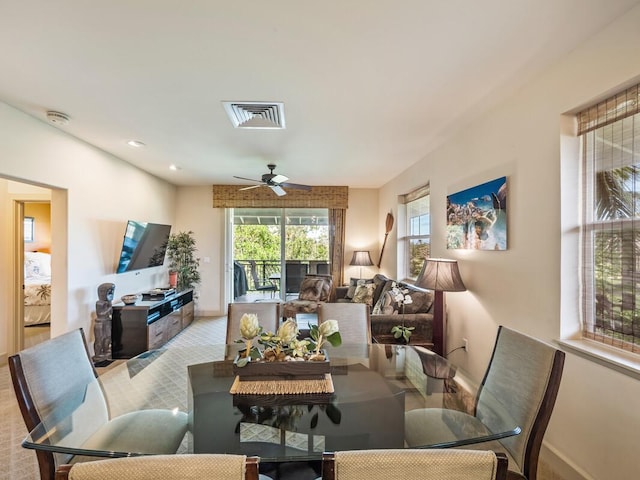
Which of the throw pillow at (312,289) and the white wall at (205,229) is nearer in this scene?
the throw pillow at (312,289)

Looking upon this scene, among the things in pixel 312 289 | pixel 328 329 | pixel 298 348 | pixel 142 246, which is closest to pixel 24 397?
pixel 298 348

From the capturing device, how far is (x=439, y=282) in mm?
2830

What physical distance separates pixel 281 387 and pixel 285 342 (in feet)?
0.73

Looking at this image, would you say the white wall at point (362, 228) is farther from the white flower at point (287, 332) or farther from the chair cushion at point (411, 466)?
the chair cushion at point (411, 466)

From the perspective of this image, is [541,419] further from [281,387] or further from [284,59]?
[284,59]

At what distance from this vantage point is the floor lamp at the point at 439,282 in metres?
2.80

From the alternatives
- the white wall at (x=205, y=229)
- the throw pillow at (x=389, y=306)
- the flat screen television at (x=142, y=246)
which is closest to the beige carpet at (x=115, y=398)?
the flat screen television at (x=142, y=246)

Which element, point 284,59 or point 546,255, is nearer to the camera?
point 284,59

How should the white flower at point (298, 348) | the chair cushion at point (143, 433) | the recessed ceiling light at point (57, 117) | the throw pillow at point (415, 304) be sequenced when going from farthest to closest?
the throw pillow at point (415, 304) → the recessed ceiling light at point (57, 117) → the white flower at point (298, 348) → the chair cushion at point (143, 433)

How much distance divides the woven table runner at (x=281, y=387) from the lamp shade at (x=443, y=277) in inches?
64.2

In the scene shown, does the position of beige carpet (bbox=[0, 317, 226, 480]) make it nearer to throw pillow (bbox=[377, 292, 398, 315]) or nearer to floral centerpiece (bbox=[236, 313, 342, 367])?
floral centerpiece (bbox=[236, 313, 342, 367])

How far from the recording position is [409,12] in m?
1.48

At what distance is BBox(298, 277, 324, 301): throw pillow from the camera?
520 centimetres

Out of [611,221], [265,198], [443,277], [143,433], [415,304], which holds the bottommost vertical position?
[143,433]
